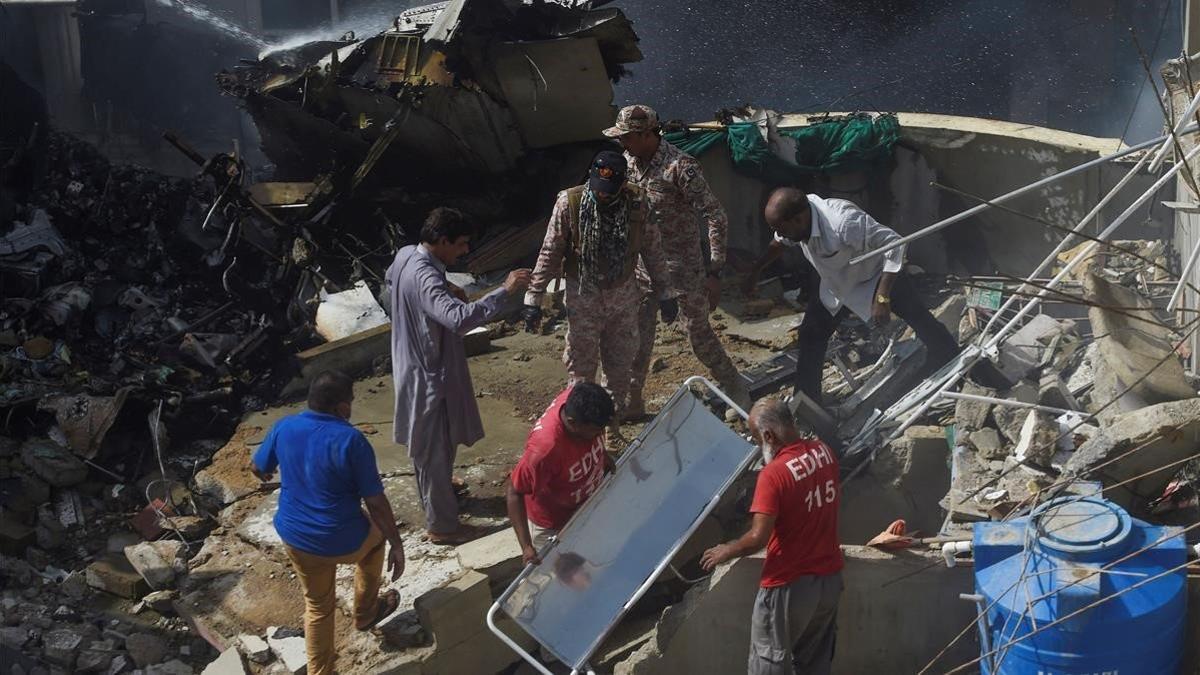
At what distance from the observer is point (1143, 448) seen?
15.9 ft

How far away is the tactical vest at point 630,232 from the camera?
19.9 feet

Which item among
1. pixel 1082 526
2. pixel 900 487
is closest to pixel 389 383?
pixel 900 487

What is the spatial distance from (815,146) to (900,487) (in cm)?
458

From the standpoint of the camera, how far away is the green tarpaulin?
9.52m

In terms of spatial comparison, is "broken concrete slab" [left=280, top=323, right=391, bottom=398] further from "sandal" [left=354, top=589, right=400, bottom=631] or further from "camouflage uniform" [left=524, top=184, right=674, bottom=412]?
"sandal" [left=354, top=589, right=400, bottom=631]

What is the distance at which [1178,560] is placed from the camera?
4.08 m

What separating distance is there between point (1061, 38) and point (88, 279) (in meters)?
13.7

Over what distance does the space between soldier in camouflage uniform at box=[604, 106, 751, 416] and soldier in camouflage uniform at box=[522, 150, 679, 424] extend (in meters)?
0.33

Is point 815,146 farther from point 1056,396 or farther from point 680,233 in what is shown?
point 1056,396

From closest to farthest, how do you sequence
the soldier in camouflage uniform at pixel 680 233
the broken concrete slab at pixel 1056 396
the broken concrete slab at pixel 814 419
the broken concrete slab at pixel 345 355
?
the broken concrete slab at pixel 1056 396, the broken concrete slab at pixel 814 419, the soldier in camouflage uniform at pixel 680 233, the broken concrete slab at pixel 345 355

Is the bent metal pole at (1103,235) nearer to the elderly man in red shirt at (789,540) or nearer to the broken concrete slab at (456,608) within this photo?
the elderly man in red shirt at (789,540)

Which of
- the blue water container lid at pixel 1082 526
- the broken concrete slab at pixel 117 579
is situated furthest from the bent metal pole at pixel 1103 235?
the broken concrete slab at pixel 117 579

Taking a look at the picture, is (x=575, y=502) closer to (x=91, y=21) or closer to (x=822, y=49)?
(x=822, y=49)

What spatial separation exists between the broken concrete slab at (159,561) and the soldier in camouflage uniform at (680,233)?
2.74 meters
